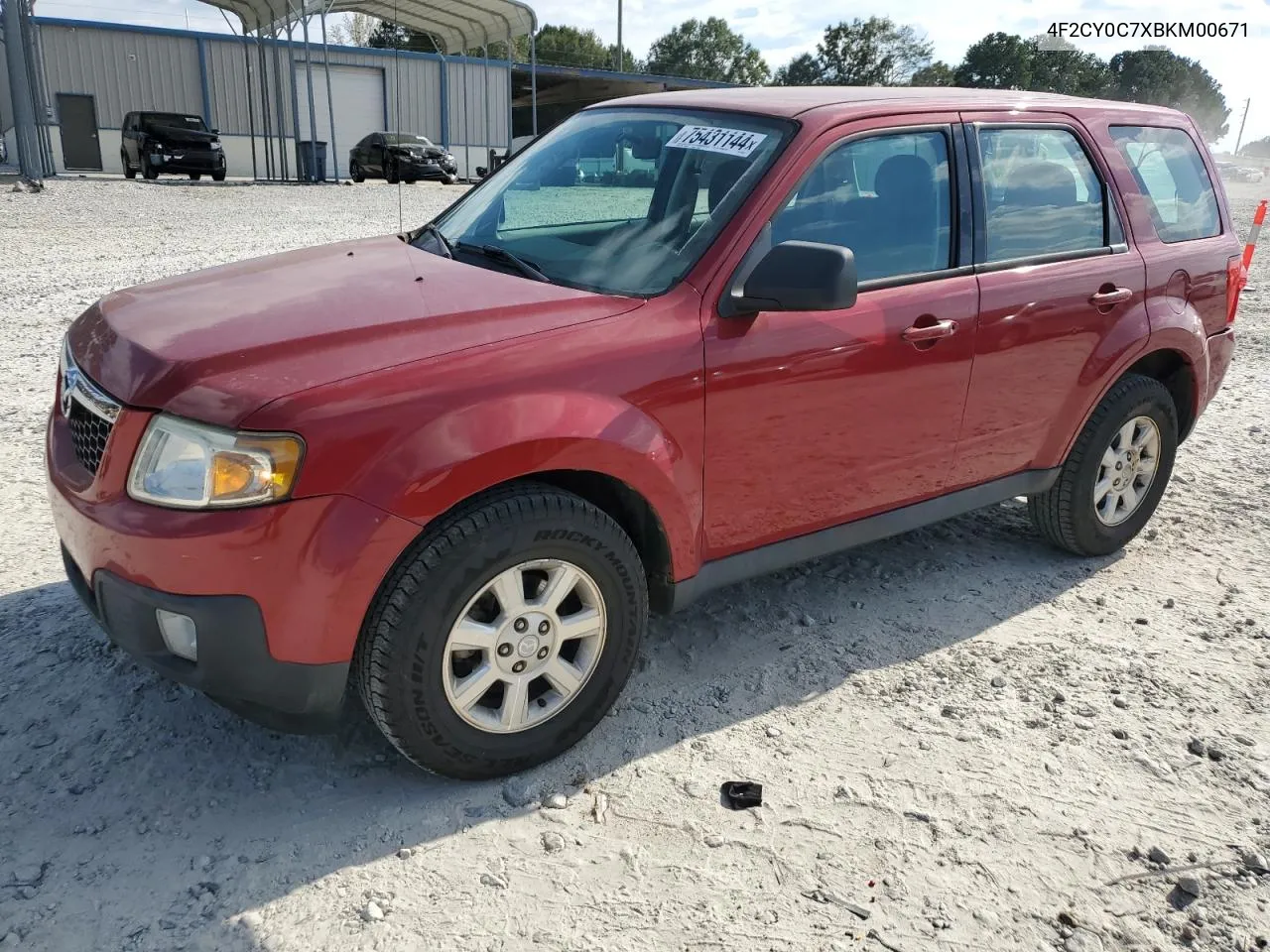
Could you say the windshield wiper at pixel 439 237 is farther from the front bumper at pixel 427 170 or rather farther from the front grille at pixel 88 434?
the front bumper at pixel 427 170

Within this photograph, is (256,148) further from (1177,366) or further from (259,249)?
(1177,366)

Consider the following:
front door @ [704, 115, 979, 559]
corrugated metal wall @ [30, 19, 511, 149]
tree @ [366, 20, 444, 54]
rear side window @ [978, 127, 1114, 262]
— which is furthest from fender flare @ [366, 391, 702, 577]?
tree @ [366, 20, 444, 54]

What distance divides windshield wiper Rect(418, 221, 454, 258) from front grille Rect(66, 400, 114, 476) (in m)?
1.23

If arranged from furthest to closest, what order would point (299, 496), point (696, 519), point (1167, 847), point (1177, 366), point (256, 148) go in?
point (256, 148) → point (1177, 366) → point (696, 519) → point (1167, 847) → point (299, 496)

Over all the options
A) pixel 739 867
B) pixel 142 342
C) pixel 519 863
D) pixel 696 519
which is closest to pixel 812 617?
pixel 696 519

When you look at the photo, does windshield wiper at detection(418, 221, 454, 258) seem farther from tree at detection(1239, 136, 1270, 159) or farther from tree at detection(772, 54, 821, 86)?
tree at detection(1239, 136, 1270, 159)

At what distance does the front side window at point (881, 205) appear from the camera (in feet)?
10.3

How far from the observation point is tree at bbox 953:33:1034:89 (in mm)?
73938

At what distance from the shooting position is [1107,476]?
169 inches

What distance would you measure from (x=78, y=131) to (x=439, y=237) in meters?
34.4

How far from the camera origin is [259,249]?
11797 mm

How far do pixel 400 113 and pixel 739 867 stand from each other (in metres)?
38.0

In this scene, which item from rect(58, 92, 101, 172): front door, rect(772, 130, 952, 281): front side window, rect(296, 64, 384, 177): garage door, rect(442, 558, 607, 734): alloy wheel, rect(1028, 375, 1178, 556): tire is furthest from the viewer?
rect(296, 64, 384, 177): garage door

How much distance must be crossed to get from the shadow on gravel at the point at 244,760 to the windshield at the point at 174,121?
23.5 m
